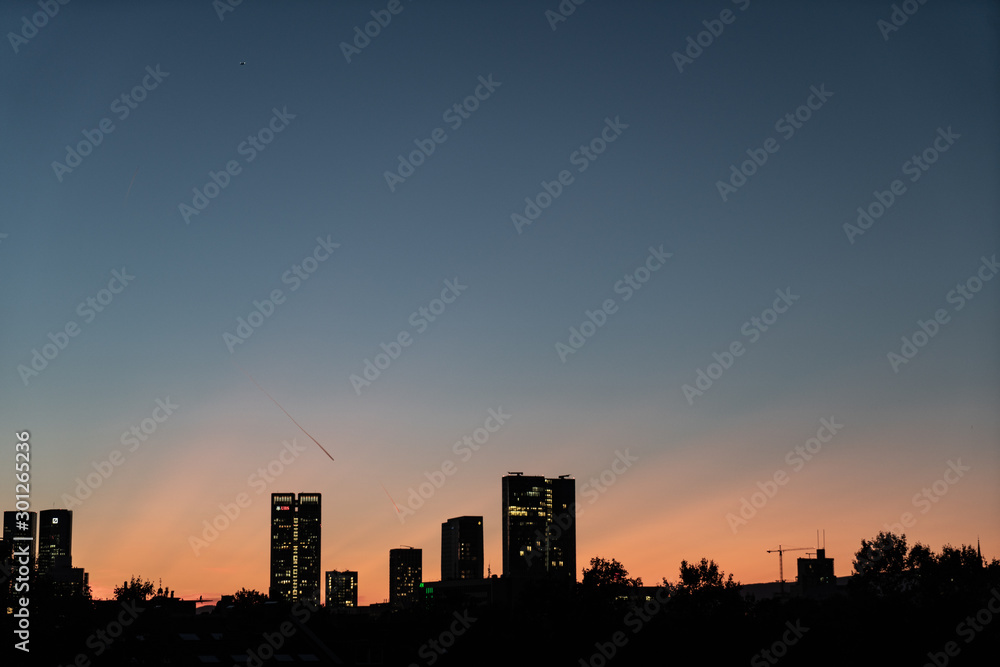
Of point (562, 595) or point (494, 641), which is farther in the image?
point (562, 595)

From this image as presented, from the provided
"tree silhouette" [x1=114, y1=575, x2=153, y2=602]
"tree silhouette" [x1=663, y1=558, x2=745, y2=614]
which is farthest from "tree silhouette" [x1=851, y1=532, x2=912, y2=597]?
"tree silhouette" [x1=114, y1=575, x2=153, y2=602]

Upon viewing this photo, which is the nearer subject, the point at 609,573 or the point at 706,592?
the point at 706,592

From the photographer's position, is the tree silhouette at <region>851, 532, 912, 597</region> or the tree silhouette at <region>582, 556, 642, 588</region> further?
the tree silhouette at <region>582, 556, 642, 588</region>

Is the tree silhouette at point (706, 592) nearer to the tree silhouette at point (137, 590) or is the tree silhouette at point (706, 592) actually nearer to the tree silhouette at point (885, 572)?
the tree silhouette at point (885, 572)

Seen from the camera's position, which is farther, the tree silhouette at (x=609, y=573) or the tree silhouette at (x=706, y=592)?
the tree silhouette at (x=609, y=573)

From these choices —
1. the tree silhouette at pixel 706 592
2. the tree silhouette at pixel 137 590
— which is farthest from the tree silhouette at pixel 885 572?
the tree silhouette at pixel 137 590

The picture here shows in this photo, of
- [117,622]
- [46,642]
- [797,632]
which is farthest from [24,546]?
[797,632]

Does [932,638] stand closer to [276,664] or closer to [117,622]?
[276,664]

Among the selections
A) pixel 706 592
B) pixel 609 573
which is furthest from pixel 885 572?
pixel 609 573

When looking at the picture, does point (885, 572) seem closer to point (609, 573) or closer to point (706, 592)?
point (706, 592)

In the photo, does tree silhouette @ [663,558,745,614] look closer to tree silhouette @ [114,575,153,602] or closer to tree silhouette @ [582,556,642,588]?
tree silhouette @ [582,556,642,588]

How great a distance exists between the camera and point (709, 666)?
80.7m

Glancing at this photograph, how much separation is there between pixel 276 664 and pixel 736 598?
44.1 m

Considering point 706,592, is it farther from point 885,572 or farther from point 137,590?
point 137,590
